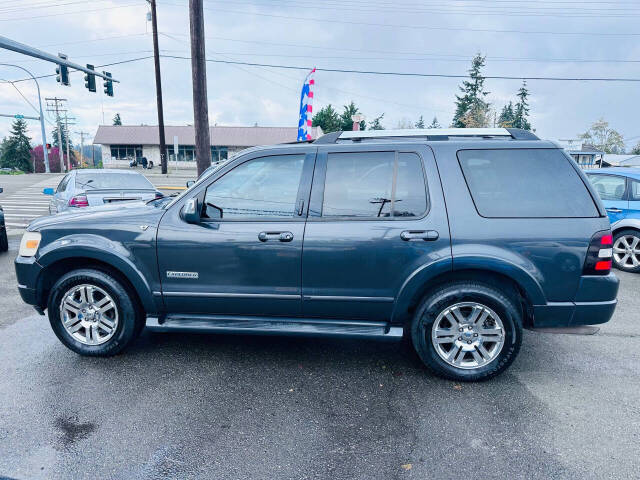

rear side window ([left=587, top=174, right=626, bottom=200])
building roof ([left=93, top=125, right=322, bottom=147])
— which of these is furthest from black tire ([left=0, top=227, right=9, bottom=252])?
building roof ([left=93, top=125, right=322, bottom=147])

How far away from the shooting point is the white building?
48.8m

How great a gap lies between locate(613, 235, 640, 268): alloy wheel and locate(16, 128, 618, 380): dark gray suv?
4782mm

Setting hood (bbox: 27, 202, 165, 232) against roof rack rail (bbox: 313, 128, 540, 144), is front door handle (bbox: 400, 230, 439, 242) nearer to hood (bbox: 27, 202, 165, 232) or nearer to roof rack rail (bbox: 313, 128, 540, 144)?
roof rack rail (bbox: 313, 128, 540, 144)

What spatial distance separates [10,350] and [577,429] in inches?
189

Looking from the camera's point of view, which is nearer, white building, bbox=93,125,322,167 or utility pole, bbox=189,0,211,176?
utility pole, bbox=189,0,211,176

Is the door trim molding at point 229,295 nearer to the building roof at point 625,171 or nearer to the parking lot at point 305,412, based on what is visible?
the parking lot at point 305,412

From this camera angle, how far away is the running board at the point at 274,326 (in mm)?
3428

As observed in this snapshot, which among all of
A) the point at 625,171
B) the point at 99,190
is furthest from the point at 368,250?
the point at 99,190

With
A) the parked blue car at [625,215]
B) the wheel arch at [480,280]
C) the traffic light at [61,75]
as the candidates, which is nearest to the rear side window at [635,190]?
the parked blue car at [625,215]

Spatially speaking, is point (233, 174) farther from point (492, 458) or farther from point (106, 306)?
point (492, 458)

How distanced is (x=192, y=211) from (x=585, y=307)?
10.5ft

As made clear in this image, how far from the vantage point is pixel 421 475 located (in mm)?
2408

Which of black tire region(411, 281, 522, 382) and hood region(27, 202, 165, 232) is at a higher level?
hood region(27, 202, 165, 232)

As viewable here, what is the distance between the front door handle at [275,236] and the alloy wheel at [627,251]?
6.44 meters
